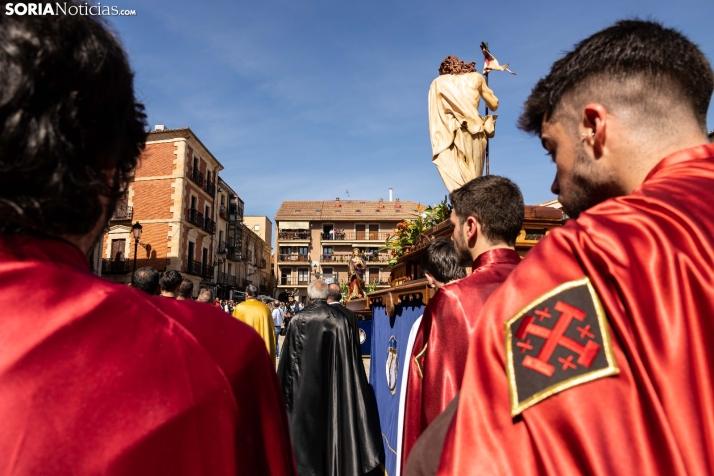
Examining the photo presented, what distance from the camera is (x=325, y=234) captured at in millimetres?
57094

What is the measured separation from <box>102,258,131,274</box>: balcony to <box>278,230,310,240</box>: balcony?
28.1 metres

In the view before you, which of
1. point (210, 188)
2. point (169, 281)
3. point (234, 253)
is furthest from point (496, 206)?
point (234, 253)

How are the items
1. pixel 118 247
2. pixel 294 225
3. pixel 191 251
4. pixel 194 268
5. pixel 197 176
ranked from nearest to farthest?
pixel 118 247
pixel 191 251
pixel 194 268
pixel 197 176
pixel 294 225

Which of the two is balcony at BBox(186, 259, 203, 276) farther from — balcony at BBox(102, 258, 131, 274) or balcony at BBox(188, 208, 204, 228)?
Answer: balcony at BBox(102, 258, 131, 274)

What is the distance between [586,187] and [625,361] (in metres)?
0.47

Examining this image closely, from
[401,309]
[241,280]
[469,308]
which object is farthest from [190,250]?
[469,308]

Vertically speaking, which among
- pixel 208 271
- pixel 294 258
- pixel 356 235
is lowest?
pixel 208 271

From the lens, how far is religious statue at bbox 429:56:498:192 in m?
4.99

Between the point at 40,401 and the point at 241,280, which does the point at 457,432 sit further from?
the point at 241,280

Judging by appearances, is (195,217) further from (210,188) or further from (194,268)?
(210,188)

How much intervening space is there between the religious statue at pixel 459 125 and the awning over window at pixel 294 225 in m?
51.9

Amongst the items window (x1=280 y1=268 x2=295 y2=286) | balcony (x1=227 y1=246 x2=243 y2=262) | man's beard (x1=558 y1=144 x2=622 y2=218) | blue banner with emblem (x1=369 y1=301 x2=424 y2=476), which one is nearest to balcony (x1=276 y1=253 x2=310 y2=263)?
window (x1=280 y1=268 x2=295 y2=286)

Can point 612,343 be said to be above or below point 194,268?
below

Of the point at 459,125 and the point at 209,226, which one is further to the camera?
the point at 209,226
